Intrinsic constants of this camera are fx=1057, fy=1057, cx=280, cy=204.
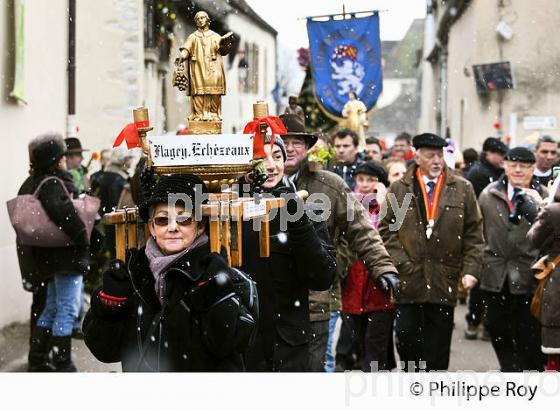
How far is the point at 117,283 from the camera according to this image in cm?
369

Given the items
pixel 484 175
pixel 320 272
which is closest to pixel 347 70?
pixel 484 175

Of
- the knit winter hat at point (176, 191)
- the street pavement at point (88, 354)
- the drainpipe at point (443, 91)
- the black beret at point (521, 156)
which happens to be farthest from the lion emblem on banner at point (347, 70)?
the drainpipe at point (443, 91)

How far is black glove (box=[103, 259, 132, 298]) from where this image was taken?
3.69 metres

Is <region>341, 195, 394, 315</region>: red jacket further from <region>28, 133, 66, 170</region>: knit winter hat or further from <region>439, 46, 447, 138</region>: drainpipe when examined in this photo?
<region>439, 46, 447, 138</region>: drainpipe

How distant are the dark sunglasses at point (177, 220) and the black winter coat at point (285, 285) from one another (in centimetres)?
98

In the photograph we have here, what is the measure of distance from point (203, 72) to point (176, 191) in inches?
27.0

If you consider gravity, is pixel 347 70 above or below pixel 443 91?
below

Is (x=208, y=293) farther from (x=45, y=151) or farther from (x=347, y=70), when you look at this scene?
(x=347, y=70)

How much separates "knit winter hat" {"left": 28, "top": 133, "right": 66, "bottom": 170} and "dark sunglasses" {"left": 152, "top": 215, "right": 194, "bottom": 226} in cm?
403

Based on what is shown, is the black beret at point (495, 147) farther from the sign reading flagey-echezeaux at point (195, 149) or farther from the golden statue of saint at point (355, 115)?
the sign reading flagey-echezeaux at point (195, 149)

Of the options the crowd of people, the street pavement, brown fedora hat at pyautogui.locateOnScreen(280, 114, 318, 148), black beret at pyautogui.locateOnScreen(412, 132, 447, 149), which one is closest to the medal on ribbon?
the crowd of people

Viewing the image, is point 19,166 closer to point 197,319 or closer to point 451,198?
point 451,198

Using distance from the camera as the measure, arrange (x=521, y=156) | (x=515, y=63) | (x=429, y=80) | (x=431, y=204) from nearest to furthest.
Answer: (x=431, y=204), (x=521, y=156), (x=515, y=63), (x=429, y=80)
